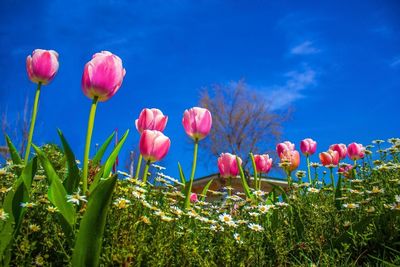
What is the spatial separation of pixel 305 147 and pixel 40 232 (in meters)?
3.20

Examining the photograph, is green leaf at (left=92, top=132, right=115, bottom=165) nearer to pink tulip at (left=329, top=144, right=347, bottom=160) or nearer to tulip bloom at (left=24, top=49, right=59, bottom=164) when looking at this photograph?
tulip bloom at (left=24, top=49, right=59, bottom=164)

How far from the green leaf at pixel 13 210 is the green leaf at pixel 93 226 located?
0.40 meters

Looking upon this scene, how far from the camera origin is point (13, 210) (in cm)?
228

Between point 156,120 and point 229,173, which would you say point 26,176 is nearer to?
point 156,120

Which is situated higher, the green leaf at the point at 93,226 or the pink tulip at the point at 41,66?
the pink tulip at the point at 41,66

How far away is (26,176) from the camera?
2346 millimetres

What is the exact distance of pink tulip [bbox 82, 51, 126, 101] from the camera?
2.37 m

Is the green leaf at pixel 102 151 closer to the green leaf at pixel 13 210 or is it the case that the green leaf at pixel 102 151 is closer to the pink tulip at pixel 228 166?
the green leaf at pixel 13 210

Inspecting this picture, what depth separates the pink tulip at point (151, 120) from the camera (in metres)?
3.04

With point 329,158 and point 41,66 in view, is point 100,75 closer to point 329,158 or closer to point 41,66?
point 41,66

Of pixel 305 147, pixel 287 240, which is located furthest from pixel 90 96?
pixel 305 147

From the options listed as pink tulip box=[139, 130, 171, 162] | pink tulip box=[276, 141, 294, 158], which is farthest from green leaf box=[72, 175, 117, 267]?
pink tulip box=[276, 141, 294, 158]

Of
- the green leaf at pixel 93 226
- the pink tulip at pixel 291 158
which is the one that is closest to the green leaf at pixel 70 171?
the green leaf at pixel 93 226

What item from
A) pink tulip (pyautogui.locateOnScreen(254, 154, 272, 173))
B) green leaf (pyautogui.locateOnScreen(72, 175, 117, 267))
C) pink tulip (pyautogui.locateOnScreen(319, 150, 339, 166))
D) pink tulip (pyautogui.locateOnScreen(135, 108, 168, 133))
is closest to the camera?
green leaf (pyautogui.locateOnScreen(72, 175, 117, 267))
